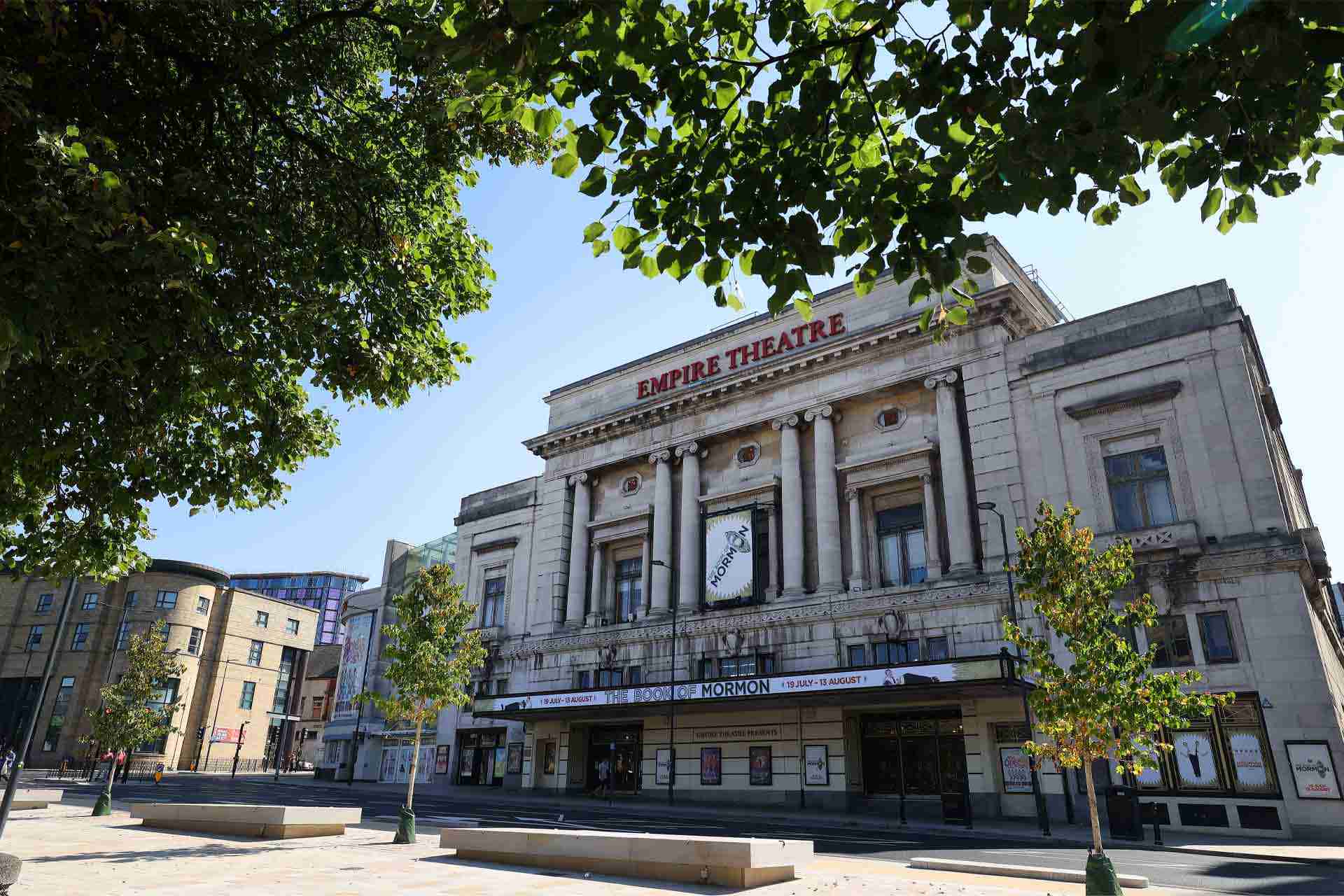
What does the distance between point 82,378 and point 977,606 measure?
29439 millimetres

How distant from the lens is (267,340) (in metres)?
11.8

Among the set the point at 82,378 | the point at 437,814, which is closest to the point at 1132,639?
the point at 437,814

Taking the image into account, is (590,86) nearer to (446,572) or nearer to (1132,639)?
(446,572)

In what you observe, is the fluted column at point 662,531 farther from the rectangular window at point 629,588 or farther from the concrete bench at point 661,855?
the concrete bench at point 661,855

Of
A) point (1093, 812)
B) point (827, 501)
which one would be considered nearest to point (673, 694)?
point (827, 501)

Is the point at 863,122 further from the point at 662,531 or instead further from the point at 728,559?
the point at 662,531

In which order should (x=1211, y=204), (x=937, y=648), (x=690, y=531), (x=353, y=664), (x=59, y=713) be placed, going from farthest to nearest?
(x=59, y=713)
(x=353, y=664)
(x=690, y=531)
(x=937, y=648)
(x=1211, y=204)

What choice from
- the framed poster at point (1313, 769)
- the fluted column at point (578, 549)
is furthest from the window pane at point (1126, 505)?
the fluted column at point (578, 549)

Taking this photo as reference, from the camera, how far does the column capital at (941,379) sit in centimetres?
3484

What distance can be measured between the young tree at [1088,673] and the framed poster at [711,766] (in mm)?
24099

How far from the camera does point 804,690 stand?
3067 centimetres

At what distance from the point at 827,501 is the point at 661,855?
2617 cm

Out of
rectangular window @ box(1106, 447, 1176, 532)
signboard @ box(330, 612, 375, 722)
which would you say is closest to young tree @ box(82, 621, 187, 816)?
signboard @ box(330, 612, 375, 722)

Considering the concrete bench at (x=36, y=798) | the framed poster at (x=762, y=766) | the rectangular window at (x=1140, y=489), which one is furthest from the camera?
the framed poster at (x=762, y=766)
